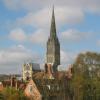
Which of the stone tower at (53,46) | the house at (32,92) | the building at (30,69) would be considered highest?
the stone tower at (53,46)

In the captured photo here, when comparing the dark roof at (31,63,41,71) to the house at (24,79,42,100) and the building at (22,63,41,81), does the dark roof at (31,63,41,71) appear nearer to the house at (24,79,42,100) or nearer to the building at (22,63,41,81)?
the building at (22,63,41,81)

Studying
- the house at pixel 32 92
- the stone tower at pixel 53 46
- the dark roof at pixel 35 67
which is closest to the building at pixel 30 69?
the dark roof at pixel 35 67

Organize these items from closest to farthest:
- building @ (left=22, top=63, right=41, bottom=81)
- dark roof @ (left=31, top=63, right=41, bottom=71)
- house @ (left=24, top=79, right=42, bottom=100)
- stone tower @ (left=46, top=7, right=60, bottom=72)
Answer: house @ (left=24, top=79, right=42, bottom=100) < building @ (left=22, top=63, right=41, bottom=81) < dark roof @ (left=31, top=63, right=41, bottom=71) < stone tower @ (left=46, top=7, right=60, bottom=72)

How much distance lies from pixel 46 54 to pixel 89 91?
374 feet

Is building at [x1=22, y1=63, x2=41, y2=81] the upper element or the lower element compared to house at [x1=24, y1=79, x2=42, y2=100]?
upper

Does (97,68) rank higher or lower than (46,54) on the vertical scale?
lower

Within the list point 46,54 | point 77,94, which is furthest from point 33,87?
point 46,54

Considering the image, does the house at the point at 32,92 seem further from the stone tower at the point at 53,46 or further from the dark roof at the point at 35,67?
the stone tower at the point at 53,46

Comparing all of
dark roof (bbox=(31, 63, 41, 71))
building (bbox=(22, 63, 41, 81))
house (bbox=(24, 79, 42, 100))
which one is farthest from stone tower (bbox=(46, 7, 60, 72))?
house (bbox=(24, 79, 42, 100))

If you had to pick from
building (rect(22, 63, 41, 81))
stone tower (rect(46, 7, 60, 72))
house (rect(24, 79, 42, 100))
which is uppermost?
stone tower (rect(46, 7, 60, 72))

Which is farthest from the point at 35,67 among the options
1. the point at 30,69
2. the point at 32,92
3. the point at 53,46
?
the point at 32,92

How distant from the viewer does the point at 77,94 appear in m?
68.4

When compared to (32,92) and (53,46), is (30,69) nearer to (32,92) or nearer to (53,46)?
(53,46)

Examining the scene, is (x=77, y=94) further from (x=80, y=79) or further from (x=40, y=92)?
(x=40, y=92)
